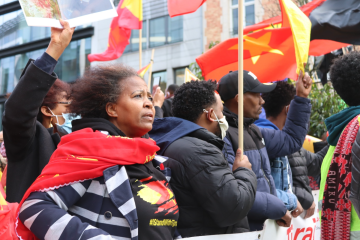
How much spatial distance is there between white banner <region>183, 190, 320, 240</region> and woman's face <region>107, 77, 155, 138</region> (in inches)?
27.6

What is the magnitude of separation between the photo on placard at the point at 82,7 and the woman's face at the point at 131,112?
0.44 metres

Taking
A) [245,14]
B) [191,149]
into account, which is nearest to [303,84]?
[191,149]

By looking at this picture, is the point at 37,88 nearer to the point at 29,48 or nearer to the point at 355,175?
the point at 355,175

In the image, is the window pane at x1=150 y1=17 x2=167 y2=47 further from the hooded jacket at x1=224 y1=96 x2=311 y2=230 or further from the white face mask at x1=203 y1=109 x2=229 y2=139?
the white face mask at x1=203 y1=109 x2=229 y2=139

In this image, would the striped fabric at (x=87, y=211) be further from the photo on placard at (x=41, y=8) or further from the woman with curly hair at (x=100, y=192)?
the photo on placard at (x=41, y=8)

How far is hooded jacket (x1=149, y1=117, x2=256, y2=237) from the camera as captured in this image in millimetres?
2430

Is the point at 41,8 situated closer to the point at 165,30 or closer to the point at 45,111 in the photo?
the point at 45,111

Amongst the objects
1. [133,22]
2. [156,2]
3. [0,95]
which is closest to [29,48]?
[0,95]

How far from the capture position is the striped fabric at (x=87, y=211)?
1914 mm

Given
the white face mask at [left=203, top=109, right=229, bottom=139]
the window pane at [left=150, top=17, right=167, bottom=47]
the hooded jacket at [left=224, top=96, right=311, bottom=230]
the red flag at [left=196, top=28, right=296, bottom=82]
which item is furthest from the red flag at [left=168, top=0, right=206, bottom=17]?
the window pane at [left=150, top=17, right=167, bottom=47]

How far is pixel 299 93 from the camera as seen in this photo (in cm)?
352

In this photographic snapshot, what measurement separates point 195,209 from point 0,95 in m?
26.7

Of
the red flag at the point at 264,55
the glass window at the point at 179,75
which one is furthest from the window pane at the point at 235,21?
the red flag at the point at 264,55

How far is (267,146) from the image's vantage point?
3.64 metres
